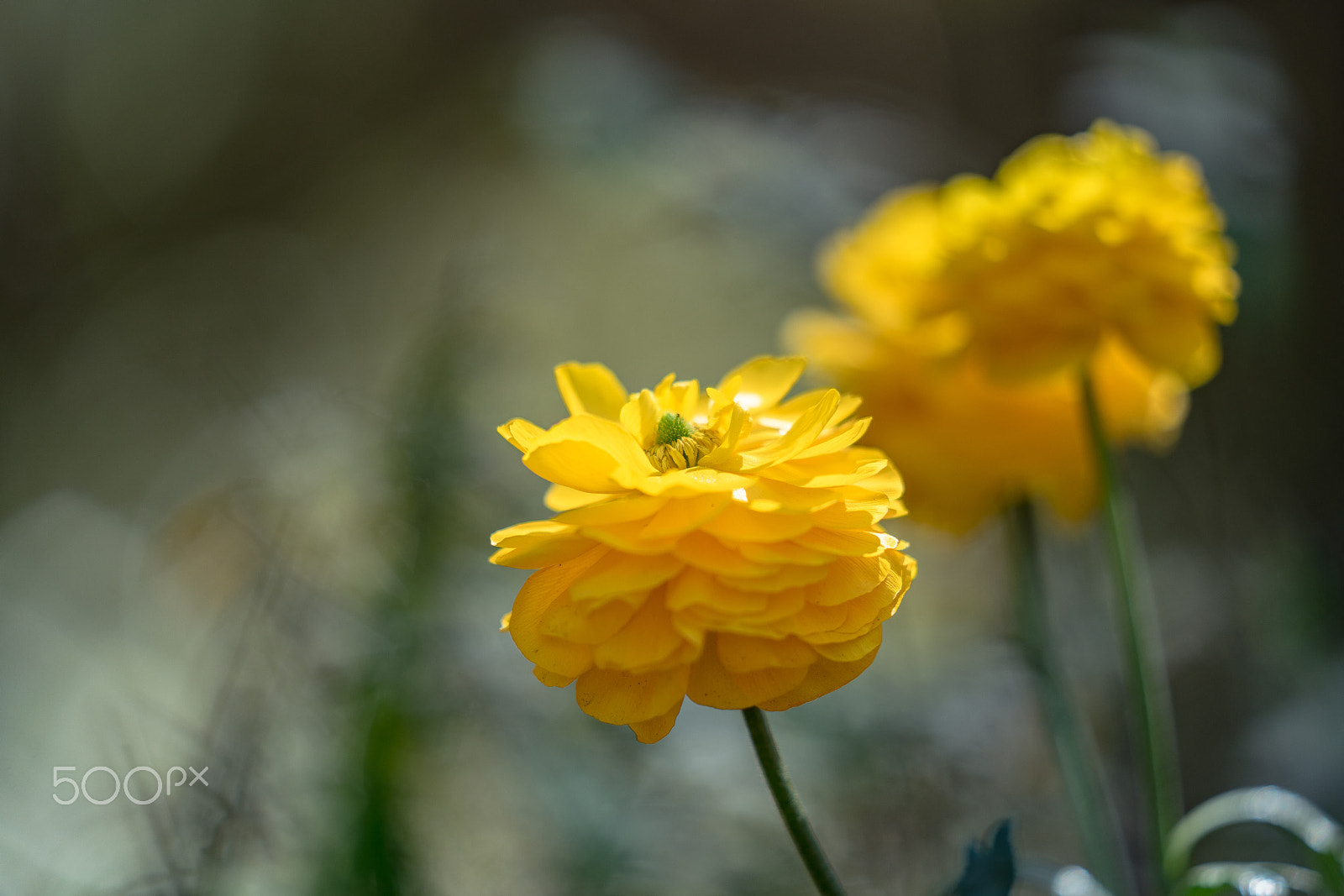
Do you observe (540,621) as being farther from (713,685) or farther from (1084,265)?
(1084,265)

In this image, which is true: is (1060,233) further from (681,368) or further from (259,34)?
(259,34)

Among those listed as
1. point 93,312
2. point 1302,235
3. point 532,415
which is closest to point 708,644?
point 532,415

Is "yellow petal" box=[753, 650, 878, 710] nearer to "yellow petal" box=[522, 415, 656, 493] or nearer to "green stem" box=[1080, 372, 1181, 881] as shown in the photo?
"yellow petal" box=[522, 415, 656, 493]

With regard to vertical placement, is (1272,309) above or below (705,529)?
below

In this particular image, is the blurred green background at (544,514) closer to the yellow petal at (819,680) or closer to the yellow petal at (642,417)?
the yellow petal at (819,680)

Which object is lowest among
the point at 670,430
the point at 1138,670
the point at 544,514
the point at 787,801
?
the point at 544,514

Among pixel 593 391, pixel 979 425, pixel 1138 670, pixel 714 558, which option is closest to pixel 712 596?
pixel 714 558

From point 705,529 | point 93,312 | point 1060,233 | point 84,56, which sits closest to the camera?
point 705,529
